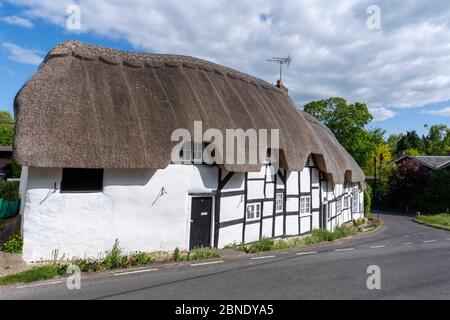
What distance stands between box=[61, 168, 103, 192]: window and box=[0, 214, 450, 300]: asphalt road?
2684 mm

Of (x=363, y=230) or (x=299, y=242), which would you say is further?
(x=363, y=230)

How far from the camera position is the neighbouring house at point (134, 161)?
8555 millimetres

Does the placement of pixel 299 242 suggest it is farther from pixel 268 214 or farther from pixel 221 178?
pixel 221 178

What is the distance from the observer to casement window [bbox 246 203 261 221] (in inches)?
498

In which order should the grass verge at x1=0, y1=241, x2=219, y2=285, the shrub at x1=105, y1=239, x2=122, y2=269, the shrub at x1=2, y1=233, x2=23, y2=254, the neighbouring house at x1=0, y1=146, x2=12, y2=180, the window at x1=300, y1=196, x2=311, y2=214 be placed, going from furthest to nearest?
the neighbouring house at x1=0, y1=146, x2=12, y2=180 < the window at x1=300, y1=196, x2=311, y2=214 < the shrub at x1=105, y1=239, x2=122, y2=269 < the shrub at x1=2, y1=233, x2=23, y2=254 < the grass verge at x1=0, y1=241, x2=219, y2=285

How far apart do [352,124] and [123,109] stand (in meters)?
34.9

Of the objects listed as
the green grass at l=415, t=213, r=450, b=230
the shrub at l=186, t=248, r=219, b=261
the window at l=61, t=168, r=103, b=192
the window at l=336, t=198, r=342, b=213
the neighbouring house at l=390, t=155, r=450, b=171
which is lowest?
the green grass at l=415, t=213, r=450, b=230

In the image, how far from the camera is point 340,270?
841 cm

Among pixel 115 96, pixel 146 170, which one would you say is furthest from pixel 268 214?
pixel 115 96

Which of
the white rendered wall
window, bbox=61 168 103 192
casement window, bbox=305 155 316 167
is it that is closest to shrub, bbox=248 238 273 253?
the white rendered wall

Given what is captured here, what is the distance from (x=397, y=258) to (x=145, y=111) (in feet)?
33.0

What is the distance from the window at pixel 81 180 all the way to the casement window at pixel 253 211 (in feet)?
19.7

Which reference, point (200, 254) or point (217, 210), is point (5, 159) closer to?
point (217, 210)

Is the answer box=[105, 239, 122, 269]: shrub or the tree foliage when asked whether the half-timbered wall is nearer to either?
Answer: box=[105, 239, 122, 269]: shrub
